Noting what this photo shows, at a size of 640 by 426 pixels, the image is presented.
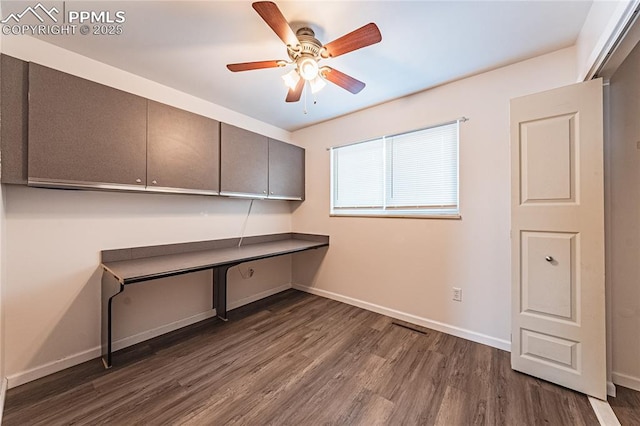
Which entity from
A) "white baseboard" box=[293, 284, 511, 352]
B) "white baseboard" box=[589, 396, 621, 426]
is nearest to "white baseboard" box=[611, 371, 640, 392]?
"white baseboard" box=[589, 396, 621, 426]

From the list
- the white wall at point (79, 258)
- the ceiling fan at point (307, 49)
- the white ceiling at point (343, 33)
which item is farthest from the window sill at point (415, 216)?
the white wall at point (79, 258)

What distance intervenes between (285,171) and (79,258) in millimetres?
2215

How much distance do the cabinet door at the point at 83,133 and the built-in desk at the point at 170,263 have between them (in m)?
0.66

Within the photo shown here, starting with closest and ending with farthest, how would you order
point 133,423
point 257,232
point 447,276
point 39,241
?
1. point 133,423
2. point 39,241
3. point 447,276
4. point 257,232

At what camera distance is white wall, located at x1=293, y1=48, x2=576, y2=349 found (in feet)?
7.04

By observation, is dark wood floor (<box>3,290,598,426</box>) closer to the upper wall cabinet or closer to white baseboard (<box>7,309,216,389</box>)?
white baseboard (<box>7,309,216,389</box>)

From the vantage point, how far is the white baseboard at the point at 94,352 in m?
1.74

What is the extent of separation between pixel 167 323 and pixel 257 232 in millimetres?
1421

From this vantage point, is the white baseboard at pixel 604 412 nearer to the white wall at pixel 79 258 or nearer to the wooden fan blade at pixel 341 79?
the wooden fan blade at pixel 341 79

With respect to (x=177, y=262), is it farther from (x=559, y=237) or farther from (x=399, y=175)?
(x=559, y=237)

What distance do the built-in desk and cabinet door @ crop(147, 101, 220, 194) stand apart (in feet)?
2.12

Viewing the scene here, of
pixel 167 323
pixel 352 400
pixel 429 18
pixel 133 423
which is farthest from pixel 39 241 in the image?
pixel 429 18

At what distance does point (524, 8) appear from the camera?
1.53m

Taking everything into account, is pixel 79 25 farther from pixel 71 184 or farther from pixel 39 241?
pixel 39 241
